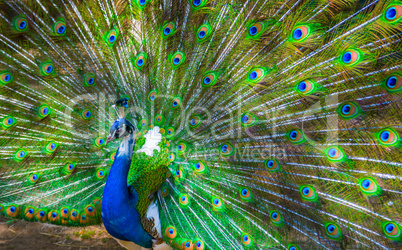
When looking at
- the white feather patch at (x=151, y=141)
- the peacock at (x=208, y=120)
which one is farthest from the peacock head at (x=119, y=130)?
the white feather patch at (x=151, y=141)

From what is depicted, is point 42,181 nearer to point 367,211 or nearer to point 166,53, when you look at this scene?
point 166,53

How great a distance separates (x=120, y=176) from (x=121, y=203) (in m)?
0.18

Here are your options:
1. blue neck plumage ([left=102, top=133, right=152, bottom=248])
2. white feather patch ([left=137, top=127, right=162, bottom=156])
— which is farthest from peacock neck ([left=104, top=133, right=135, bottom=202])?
white feather patch ([left=137, top=127, right=162, bottom=156])

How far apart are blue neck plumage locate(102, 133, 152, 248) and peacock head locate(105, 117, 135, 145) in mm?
46

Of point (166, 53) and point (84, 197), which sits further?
point (84, 197)

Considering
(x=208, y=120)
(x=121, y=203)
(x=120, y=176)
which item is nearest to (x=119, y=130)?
(x=120, y=176)

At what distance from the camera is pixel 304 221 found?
1786mm

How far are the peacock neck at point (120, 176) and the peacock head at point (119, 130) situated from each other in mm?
46

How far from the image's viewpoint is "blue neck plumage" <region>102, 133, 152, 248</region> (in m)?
1.76

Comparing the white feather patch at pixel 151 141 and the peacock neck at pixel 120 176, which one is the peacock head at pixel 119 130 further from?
the white feather patch at pixel 151 141

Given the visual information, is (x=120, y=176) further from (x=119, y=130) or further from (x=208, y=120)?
(x=208, y=120)

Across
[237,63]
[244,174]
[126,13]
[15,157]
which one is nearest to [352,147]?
[244,174]

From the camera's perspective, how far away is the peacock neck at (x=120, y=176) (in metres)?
1.77

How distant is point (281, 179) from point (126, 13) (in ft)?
5.33
